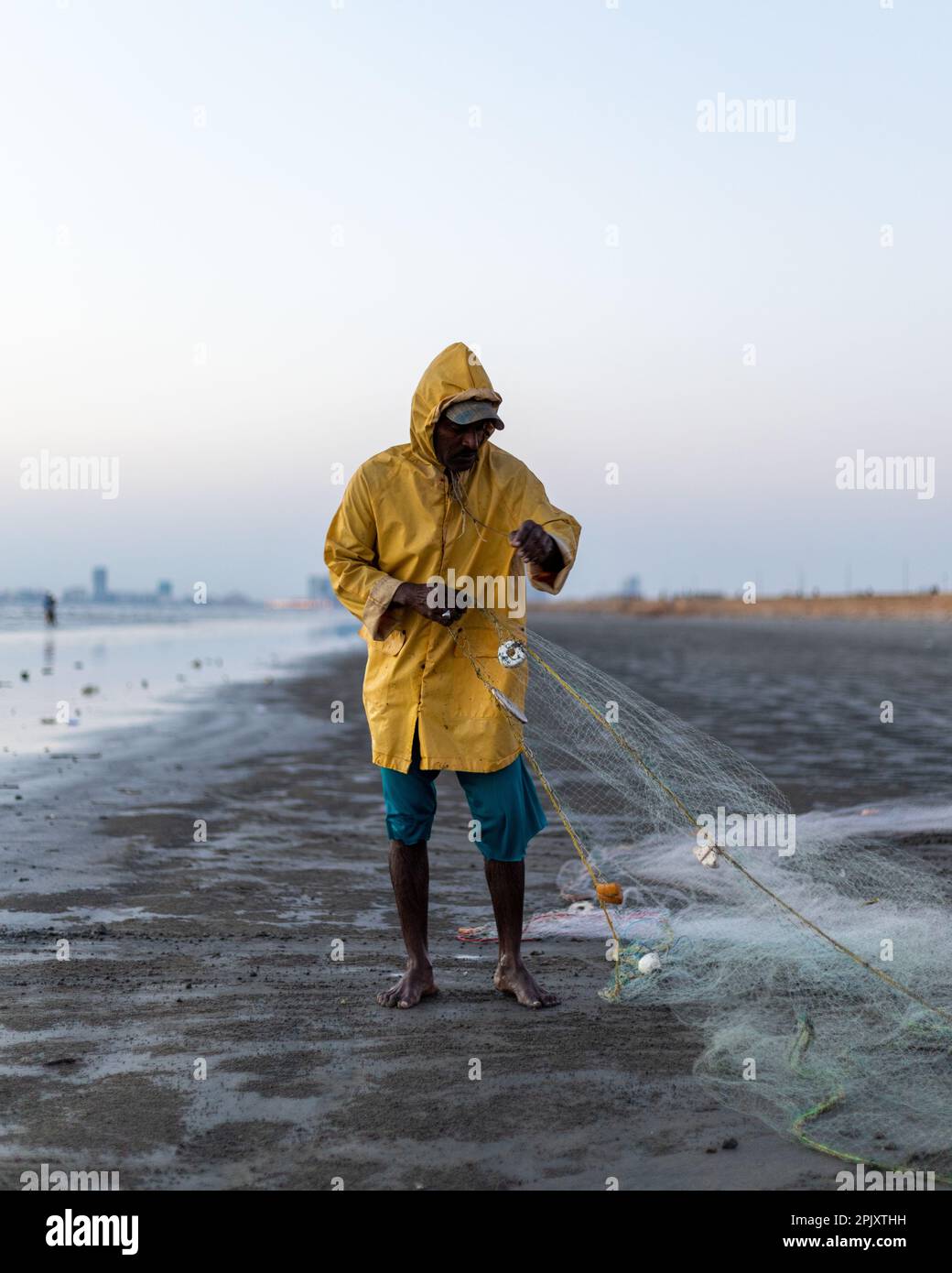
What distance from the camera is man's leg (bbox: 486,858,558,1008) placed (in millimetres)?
3809

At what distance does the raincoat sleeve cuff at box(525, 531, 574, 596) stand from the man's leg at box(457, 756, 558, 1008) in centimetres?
62

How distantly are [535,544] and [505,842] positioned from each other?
1.06 meters

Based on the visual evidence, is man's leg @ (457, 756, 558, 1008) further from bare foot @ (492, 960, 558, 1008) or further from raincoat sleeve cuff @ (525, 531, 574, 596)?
raincoat sleeve cuff @ (525, 531, 574, 596)

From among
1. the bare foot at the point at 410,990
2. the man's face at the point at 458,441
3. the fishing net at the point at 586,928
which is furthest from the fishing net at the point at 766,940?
the bare foot at the point at 410,990

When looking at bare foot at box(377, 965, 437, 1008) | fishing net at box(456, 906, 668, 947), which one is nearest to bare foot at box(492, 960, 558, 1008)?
bare foot at box(377, 965, 437, 1008)

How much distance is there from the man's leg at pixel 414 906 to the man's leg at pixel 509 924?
24cm

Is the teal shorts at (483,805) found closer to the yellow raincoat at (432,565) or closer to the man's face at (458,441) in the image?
the yellow raincoat at (432,565)

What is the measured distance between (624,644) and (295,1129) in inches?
1340

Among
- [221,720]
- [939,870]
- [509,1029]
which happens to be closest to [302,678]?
[221,720]

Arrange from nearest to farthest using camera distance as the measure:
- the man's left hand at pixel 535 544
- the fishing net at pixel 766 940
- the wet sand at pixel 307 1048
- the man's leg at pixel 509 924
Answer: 1. the wet sand at pixel 307 1048
2. the fishing net at pixel 766 940
3. the man's left hand at pixel 535 544
4. the man's leg at pixel 509 924

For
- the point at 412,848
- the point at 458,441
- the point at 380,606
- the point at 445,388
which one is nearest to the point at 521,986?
the point at 412,848

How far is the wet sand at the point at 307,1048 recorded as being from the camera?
262cm

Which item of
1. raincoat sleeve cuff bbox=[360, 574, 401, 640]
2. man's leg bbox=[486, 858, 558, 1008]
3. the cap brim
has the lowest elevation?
man's leg bbox=[486, 858, 558, 1008]
